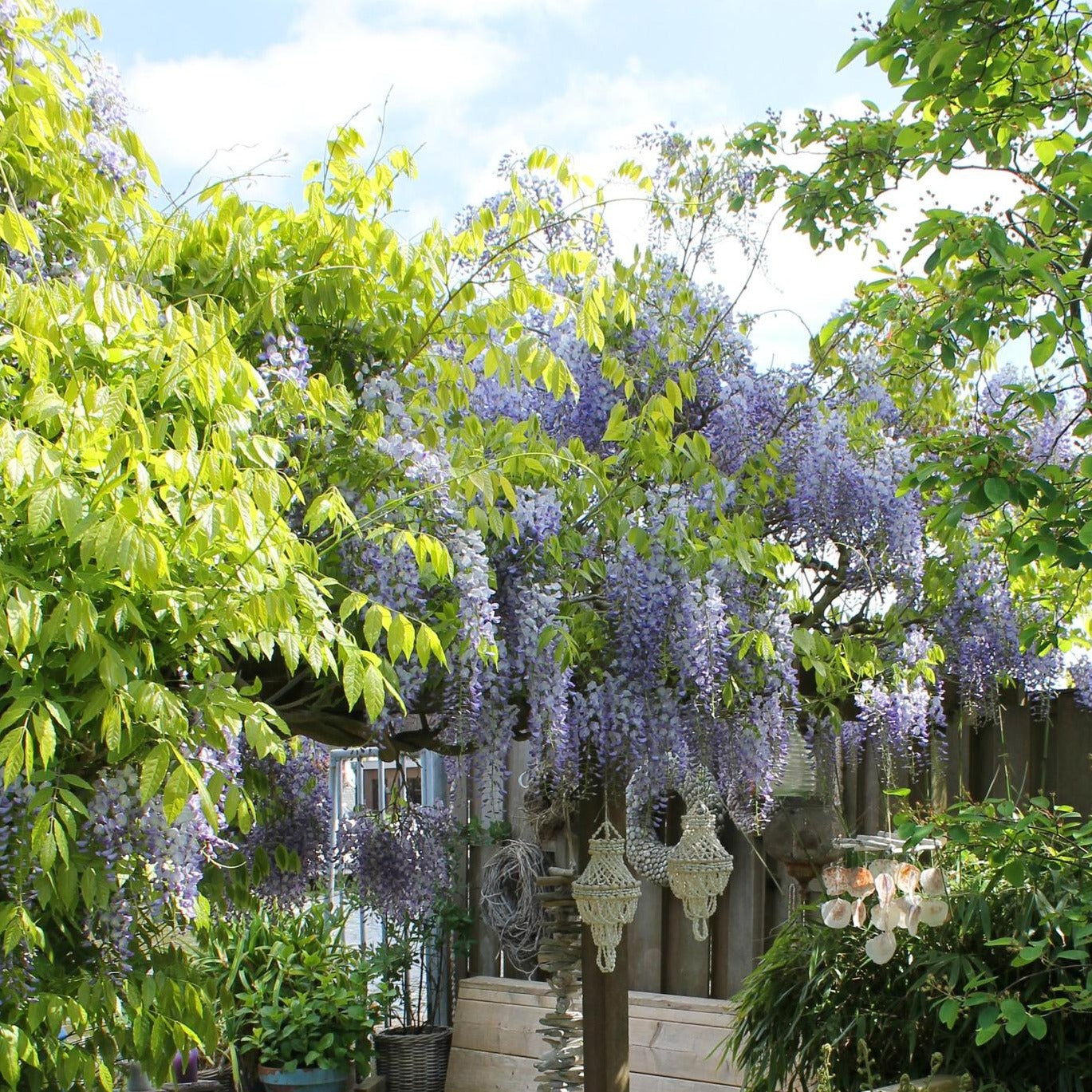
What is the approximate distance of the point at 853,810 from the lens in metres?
4.41

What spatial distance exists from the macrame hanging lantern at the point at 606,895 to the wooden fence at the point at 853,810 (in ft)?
3.01

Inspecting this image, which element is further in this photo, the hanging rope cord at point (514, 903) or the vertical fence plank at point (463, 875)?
the vertical fence plank at point (463, 875)

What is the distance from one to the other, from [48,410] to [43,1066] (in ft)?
3.33

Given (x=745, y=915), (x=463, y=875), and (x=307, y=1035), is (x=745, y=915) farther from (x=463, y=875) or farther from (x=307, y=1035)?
(x=307, y=1035)

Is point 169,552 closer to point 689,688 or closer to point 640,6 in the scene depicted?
point 689,688

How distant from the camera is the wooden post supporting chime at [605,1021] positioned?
122 inches

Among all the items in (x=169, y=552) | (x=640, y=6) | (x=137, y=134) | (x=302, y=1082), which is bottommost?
(x=302, y=1082)

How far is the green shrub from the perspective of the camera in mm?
2477

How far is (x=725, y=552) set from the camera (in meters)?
2.69

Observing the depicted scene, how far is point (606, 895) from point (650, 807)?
24 centimetres

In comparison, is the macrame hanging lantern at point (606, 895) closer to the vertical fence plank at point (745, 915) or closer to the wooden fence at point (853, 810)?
the wooden fence at point (853, 810)

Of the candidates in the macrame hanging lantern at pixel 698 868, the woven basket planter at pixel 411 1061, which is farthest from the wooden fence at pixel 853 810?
the woven basket planter at pixel 411 1061

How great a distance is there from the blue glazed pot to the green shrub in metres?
2.00

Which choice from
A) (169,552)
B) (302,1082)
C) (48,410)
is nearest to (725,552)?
(169,552)
